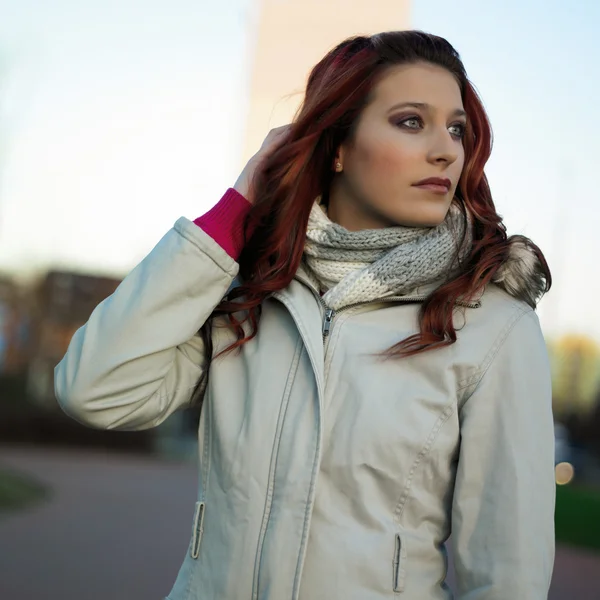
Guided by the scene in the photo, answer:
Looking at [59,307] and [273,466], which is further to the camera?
[59,307]

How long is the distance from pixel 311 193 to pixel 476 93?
59 cm

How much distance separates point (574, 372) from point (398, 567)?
4081 cm

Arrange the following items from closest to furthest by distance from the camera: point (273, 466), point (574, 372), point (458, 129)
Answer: point (273, 466) → point (458, 129) → point (574, 372)

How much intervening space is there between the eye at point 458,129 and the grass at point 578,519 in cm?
1203

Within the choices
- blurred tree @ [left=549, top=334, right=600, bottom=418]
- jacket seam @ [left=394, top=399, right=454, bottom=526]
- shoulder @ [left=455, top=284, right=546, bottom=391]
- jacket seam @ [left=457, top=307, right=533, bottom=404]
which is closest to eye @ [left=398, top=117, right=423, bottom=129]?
shoulder @ [left=455, top=284, right=546, bottom=391]

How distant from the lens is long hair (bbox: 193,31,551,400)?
253cm

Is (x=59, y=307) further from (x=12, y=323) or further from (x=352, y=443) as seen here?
(x=352, y=443)

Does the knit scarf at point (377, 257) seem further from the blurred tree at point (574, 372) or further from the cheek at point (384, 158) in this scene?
the blurred tree at point (574, 372)

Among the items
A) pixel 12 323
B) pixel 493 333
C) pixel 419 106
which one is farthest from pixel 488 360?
pixel 12 323

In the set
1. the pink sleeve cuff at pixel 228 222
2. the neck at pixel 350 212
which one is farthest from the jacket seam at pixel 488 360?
the pink sleeve cuff at pixel 228 222

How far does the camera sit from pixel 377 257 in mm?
2461

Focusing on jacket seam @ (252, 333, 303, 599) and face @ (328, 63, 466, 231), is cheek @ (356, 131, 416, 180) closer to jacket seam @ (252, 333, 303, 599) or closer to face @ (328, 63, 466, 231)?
face @ (328, 63, 466, 231)

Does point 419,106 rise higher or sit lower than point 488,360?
higher

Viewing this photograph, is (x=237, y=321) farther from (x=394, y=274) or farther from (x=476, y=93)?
(x=476, y=93)
